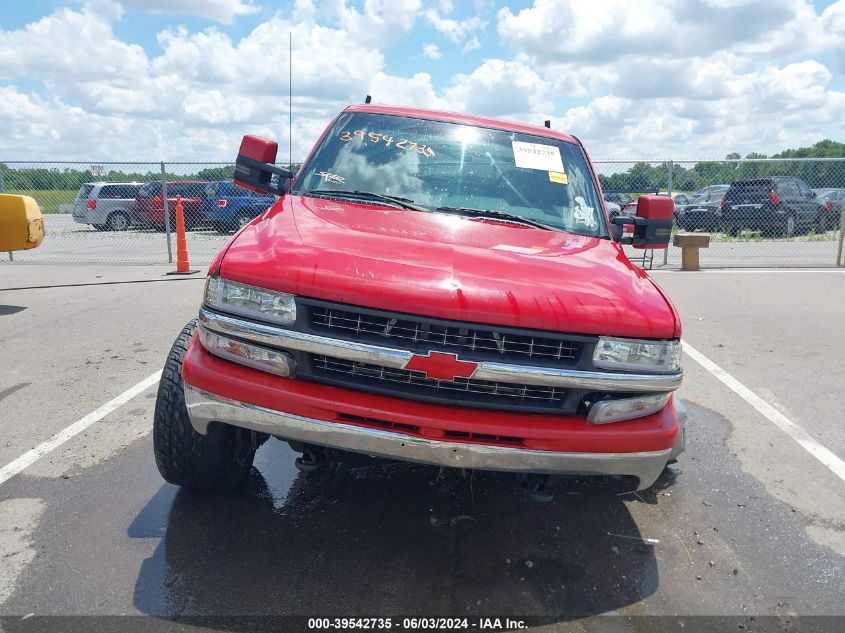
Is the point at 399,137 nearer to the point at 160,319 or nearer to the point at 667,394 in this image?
the point at 667,394

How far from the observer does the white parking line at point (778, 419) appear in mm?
4273

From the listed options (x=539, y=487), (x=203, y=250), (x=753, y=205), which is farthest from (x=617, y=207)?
(x=539, y=487)

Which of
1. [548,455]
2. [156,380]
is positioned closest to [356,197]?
[548,455]

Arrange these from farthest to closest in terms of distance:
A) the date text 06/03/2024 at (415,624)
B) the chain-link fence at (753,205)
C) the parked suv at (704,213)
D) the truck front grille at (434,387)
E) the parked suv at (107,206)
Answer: the parked suv at (107,206)
the parked suv at (704,213)
the chain-link fence at (753,205)
the truck front grille at (434,387)
the date text 06/03/2024 at (415,624)

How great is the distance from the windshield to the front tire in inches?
53.7

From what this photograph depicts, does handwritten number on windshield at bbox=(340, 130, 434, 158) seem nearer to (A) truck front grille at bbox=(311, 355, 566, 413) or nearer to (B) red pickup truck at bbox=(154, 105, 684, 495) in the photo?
(B) red pickup truck at bbox=(154, 105, 684, 495)

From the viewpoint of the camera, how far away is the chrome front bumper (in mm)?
2662

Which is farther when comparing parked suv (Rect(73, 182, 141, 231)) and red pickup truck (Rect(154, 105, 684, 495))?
parked suv (Rect(73, 182, 141, 231))

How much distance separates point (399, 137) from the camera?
14.3 feet

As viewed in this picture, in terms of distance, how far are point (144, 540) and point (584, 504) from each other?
210cm

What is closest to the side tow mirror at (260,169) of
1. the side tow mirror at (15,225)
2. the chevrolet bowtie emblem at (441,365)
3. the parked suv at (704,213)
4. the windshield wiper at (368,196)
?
the windshield wiper at (368,196)

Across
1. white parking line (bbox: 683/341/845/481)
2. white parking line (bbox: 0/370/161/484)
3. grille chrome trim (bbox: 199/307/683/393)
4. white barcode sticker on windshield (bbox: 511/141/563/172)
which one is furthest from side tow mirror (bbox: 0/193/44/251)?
white parking line (bbox: 683/341/845/481)

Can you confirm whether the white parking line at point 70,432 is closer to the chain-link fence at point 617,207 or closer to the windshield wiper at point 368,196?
the windshield wiper at point 368,196

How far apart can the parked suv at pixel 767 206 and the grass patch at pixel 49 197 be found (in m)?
15.3
